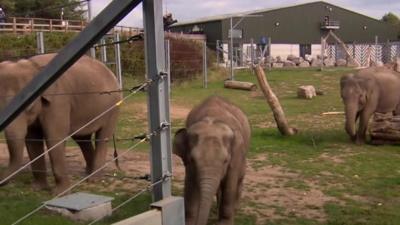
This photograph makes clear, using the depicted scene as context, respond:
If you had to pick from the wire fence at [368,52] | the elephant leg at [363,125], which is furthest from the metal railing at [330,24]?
the elephant leg at [363,125]

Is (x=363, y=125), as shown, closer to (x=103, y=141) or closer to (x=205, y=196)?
(x=103, y=141)

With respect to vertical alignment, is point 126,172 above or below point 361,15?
below

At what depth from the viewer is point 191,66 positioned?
91.3ft

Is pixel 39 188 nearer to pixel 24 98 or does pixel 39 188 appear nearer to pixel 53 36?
pixel 24 98

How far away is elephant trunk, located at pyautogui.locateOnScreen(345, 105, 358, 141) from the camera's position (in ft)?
35.8

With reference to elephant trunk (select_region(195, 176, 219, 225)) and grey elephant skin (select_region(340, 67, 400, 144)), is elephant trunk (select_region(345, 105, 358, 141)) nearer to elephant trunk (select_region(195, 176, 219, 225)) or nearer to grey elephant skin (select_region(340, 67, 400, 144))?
grey elephant skin (select_region(340, 67, 400, 144))

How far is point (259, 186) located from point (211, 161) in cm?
266

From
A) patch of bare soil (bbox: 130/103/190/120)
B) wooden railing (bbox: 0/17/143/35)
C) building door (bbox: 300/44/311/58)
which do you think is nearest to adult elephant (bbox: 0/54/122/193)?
patch of bare soil (bbox: 130/103/190/120)

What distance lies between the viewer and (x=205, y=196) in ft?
15.9

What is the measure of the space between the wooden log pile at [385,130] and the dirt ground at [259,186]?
2.44 metres

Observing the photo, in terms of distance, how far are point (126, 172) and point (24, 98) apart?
573 cm

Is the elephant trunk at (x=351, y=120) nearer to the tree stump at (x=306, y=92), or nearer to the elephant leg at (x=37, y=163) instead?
the elephant leg at (x=37, y=163)

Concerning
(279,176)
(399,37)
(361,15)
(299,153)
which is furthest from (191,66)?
(399,37)

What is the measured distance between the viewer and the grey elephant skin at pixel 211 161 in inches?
199
